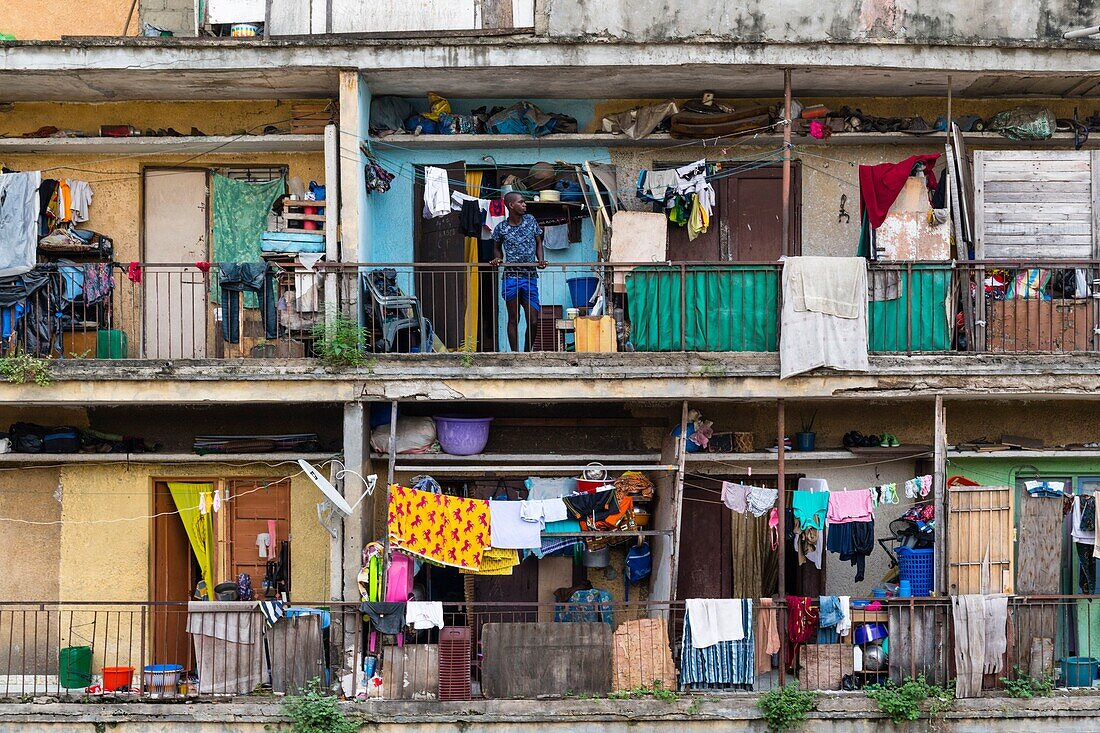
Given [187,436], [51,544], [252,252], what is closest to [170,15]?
[252,252]

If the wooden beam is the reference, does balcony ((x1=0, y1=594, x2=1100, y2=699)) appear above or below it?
below

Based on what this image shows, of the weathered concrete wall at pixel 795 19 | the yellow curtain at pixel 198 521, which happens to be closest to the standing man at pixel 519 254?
the weathered concrete wall at pixel 795 19

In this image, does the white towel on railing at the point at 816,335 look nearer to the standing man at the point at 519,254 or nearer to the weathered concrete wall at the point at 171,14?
the standing man at the point at 519,254

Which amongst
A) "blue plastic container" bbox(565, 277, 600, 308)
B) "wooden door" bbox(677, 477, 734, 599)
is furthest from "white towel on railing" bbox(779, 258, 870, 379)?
"blue plastic container" bbox(565, 277, 600, 308)

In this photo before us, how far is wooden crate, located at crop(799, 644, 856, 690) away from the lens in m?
12.8

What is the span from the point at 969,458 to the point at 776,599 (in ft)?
10.8

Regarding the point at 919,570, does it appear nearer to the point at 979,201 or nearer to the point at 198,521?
the point at 979,201

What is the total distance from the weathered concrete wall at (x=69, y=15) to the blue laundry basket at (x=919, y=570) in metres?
11.4

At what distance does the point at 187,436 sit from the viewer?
48.5 feet

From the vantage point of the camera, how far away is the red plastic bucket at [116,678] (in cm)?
1284

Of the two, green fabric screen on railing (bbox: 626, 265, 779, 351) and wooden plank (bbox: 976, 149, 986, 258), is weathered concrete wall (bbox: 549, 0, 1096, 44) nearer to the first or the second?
wooden plank (bbox: 976, 149, 986, 258)

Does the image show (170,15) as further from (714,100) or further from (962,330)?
(962,330)

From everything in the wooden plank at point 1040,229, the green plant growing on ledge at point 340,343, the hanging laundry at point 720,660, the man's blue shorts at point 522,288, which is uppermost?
the wooden plank at point 1040,229

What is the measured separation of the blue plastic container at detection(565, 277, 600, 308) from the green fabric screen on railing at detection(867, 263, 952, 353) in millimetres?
3280
